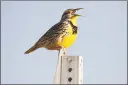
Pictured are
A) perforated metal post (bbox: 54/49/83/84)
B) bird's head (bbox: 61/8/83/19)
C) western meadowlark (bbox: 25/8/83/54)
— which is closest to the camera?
perforated metal post (bbox: 54/49/83/84)

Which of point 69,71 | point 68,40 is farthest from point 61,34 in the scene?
point 69,71

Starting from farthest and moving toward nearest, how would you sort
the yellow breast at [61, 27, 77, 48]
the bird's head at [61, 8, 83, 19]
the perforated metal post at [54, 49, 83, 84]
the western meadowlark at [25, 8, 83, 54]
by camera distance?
the bird's head at [61, 8, 83, 19] < the western meadowlark at [25, 8, 83, 54] < the yellow breast at [61, 27, 77, 48] < the perforated metal post at [54, 49, 83, 84]

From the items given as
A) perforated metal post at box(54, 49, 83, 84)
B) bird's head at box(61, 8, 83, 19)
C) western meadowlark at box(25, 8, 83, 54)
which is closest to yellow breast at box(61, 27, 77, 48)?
western meadowlark at box(25, 8, 83, 54)

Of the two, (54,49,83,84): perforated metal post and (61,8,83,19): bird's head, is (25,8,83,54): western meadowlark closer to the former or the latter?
(61,8,83,19): bird's head

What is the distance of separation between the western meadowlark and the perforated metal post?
0.71m

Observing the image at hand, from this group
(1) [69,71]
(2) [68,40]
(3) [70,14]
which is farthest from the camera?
(3) [70,14]

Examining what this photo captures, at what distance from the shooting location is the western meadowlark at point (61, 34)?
34.5 ft

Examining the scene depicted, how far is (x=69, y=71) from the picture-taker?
9.70 m

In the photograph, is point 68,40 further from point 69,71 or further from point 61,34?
point 69,71

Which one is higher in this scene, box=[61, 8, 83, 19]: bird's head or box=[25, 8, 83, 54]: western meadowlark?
box=[61, 8, 83, 19]: bird's head

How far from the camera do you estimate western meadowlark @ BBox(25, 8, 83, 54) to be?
414 inches

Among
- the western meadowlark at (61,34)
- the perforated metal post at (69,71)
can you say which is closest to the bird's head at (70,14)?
the western meadowlark at (61,34)

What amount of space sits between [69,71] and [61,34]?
1.22 meters

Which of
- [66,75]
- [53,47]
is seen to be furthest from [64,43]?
[66,75]
